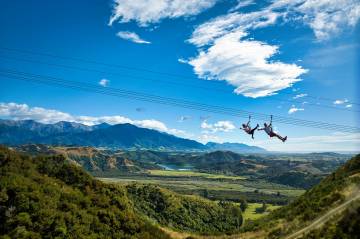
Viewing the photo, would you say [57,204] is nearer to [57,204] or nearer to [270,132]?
[57,204]

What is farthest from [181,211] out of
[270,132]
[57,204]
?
[270,132]

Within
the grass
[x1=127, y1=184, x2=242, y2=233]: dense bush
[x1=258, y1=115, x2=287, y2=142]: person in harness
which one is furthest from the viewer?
the grass

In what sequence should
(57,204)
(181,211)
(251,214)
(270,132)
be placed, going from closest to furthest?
(270,132) < (57,204) < (181,211) < (251,214)

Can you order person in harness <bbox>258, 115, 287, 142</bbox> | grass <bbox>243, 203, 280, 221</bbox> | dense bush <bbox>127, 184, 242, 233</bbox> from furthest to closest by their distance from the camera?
1. grass <bbox>243, 203, 280, 221</bbox>
2. dense bush <bbox>127, 184, 242, 233</bbox>
3. person in harness <bbox>258, 115, 287, 142</bbox>

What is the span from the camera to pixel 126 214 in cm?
6612

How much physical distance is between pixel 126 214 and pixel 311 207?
3392 centimetres

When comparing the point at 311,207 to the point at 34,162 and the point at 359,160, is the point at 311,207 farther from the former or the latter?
the point at 34,162

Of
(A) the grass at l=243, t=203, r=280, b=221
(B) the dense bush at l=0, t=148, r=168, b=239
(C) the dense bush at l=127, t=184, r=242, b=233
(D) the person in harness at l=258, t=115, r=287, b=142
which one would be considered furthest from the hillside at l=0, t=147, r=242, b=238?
(A) the grass at l=243, t=203, r=280, b=221

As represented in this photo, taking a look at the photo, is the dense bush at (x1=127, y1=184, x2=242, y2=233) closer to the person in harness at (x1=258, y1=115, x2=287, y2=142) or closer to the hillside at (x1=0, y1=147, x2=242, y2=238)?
the hillside at (x1=0, y1=147, x2=242, y2=238)

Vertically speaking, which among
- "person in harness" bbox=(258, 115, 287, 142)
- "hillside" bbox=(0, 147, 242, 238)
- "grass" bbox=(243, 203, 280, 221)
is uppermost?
"person in harness" bbox=(258, 115, 287, 142)

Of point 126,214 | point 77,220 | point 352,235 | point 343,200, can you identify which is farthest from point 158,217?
point 352,235

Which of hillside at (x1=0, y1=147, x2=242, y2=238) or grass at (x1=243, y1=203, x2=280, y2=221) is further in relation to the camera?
grass at (x1=243, y1=203, x2=280, y2=221)

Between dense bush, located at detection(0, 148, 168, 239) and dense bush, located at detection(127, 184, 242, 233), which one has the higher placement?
dense bush, located at detection(0, 148, 168, 239)

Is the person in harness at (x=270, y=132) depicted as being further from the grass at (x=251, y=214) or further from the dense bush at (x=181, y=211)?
the grass at (x=251, y=214)
